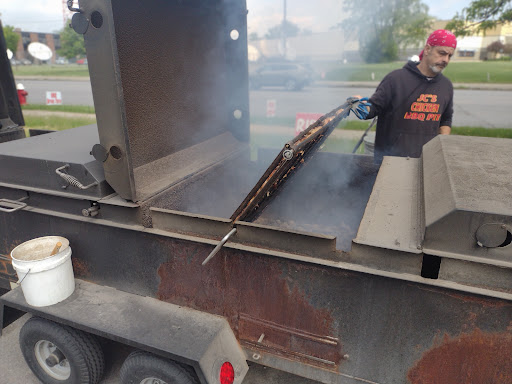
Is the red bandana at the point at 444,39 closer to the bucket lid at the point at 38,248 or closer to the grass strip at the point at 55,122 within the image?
the bucket lid at the point at 38,248

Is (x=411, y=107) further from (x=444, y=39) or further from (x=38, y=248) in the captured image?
(x=38, y=248)

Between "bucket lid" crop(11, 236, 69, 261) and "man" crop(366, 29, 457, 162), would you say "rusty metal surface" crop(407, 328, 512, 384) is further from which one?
"man" crop(366, 29, 457, 162)

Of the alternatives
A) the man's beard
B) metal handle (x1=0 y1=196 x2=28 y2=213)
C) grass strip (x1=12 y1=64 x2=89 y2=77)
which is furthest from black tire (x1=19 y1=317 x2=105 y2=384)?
grass strip (x1=12 y1=64 x2=89 y2=77)

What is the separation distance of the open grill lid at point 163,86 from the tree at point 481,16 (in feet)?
31.7

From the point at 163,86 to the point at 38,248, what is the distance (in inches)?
48.5

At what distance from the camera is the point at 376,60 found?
438 centimetres

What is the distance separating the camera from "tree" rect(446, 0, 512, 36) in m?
9.70

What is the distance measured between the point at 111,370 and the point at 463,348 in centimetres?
214

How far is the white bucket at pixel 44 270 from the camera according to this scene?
1924 millimetres

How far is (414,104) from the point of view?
11.3 ft

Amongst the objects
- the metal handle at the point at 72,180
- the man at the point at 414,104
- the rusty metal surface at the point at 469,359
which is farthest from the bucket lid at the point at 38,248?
the man at the point at 414,104

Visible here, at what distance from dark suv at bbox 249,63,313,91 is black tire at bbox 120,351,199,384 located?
690 inches

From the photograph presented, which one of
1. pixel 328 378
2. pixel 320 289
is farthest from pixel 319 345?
pixel 320 289

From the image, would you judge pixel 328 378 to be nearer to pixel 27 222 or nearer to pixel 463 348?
pixel 463 348
